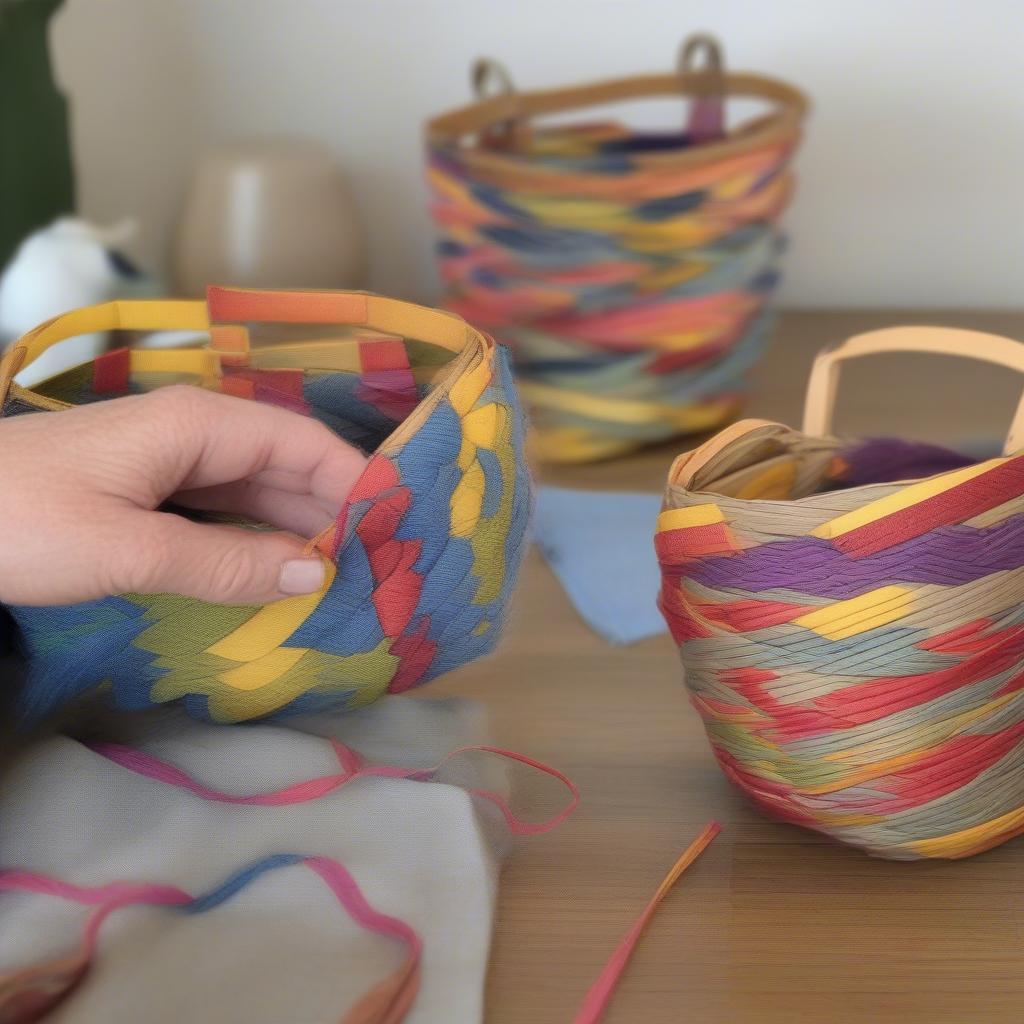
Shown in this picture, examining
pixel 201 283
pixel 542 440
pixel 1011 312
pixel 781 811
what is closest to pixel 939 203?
pixel 1011 312

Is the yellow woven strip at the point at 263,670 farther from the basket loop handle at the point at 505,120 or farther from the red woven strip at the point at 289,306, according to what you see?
the basket loop handle at the point at 505,120

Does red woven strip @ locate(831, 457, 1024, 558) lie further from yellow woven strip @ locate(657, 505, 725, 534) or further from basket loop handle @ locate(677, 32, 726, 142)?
basket loop handle @ locate(677, 32, 726, 142)

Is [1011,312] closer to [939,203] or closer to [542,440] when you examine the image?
[939,203]

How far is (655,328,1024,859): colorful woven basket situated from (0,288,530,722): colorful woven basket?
0.06m

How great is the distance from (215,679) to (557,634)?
0.18 m

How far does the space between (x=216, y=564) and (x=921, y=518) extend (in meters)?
0.19

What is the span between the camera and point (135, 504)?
14.5 inches

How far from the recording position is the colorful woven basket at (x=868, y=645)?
0.35m

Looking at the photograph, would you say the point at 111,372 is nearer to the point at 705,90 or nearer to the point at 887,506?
the point at 887,506

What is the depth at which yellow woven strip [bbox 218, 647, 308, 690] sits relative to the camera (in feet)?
1.29

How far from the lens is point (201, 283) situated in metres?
0.86

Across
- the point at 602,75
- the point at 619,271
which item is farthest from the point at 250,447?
the point at 602,75

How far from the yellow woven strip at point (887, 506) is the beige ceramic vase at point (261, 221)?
0.57 metres

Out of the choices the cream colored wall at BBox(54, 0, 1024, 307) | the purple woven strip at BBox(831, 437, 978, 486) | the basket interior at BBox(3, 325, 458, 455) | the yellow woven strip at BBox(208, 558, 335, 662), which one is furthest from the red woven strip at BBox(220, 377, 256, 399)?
the cream colored wall at BBox(54, 0, 1024, 307)
